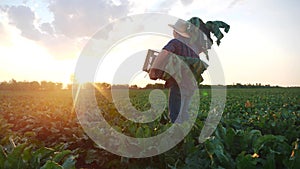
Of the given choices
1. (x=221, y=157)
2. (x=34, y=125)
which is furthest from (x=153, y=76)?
(x=34, y=125)

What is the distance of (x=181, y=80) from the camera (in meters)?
5.52

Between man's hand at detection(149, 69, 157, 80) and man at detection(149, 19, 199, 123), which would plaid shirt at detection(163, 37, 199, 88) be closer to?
man at detection(149, 19, 199, 123)

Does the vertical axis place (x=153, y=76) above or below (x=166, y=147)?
above

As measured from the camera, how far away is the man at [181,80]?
5.34 metres

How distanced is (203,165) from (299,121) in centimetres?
383

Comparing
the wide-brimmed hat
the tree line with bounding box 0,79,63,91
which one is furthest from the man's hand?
the tree line with bounding box 0,79,63,91

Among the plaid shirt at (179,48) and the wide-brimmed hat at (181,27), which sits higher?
the wide-brimmed hat at (181,27)

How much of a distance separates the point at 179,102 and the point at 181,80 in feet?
1.40

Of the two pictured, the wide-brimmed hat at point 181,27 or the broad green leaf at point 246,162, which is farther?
the wide-brimmed hat at point 181,27

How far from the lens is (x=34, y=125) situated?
7.08 meters

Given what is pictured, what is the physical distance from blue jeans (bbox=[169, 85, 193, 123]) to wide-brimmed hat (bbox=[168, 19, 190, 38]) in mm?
873

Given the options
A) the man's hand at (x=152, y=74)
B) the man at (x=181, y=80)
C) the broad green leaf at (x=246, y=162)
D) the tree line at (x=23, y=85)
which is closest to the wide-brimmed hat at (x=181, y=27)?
the man at (x=181, y=80)

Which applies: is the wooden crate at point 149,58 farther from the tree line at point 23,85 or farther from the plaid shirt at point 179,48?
the tree line at point 23,85

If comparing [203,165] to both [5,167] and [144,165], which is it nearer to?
[144,165]
